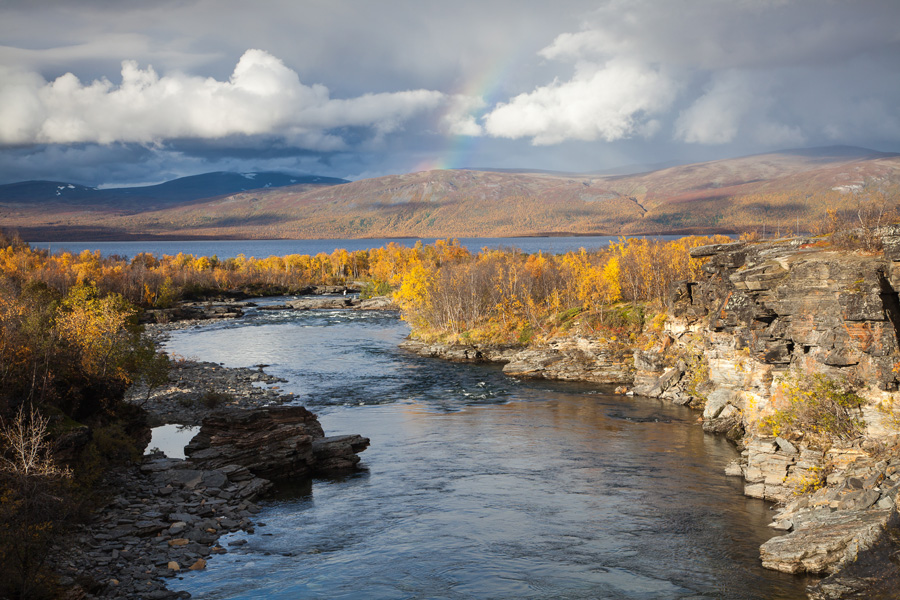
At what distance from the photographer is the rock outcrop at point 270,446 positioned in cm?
3328

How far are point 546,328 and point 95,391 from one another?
5221 cm

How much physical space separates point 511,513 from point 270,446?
45.5 ft

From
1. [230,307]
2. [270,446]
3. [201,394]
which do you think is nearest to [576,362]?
[201,394]

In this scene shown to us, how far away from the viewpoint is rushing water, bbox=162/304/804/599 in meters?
22.2

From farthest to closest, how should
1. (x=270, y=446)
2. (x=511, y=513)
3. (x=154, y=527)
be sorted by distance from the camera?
1. (x=270, y=446)
2. (x=511, y=513)
3. (x=154, y=527)

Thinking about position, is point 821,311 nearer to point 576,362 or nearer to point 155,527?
point 155,527

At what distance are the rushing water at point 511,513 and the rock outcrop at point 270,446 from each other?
1.57 m

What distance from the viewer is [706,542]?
25344mm

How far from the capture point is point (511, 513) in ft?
94.9

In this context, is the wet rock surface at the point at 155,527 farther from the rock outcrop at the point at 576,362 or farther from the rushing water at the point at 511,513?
the rock outcrop at the point at 576,362

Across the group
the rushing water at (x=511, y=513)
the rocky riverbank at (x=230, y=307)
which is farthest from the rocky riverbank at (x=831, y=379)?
the rocky riverbank at (x=230, y=307)

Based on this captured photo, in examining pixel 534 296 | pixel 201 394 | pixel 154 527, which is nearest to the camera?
→ pixel 154 527

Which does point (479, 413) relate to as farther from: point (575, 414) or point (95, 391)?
point (95, 391)

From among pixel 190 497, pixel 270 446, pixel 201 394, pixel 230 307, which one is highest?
pixel 230 307
